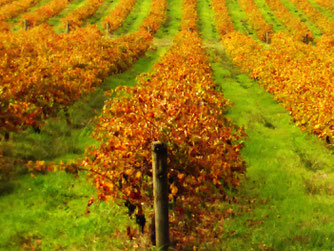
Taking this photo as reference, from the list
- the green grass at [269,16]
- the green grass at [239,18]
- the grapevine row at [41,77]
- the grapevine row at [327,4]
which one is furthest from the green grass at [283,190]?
the grapevine row at [327,4]

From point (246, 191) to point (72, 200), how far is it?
3.86m

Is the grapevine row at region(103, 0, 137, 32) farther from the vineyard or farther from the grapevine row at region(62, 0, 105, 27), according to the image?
the vineyard

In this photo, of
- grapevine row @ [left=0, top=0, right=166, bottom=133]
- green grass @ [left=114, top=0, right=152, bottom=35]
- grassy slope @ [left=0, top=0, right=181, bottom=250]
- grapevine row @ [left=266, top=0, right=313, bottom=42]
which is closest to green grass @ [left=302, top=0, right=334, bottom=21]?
grapevine row @ [left=266, top=0, right=313, bottom=42]

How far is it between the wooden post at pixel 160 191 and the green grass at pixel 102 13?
34.3m

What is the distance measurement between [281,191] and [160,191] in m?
4.00

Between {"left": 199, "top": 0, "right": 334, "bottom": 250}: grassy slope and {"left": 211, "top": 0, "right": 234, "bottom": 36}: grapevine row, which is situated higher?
{"left": 211, "top": 0, "right": 234, "bottom": 36}: grapevine row

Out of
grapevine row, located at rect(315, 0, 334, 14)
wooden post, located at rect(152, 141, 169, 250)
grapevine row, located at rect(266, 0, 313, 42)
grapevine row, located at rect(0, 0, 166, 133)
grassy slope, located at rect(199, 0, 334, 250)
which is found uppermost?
grapevine row, located at rect(315, 0, 334, 14)

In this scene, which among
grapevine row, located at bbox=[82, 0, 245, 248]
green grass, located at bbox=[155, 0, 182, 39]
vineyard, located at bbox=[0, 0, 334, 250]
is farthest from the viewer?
green grass, located at bbox=[155, 0, 182, 39]

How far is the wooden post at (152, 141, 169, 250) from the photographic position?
4.49 metres

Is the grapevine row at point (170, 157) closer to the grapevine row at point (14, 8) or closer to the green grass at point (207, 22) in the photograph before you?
the green grass at point (207, 22)

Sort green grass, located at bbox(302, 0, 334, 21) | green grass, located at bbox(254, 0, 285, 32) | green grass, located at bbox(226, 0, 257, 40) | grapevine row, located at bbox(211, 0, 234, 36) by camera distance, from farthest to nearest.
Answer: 1. green grass, located at bbox(302, 0, 334, 21)
2. green grass, located at bbox(254, 0, 285, 32)
3. green grass, located at bbox(226, 0, 257, 40)
4. grapevine row, located at bbox(211, 0, 234, 36)

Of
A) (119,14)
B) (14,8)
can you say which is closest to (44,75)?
(119,14)

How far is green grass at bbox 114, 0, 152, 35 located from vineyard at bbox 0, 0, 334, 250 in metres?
20.6

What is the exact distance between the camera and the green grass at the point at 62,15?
112 ft
